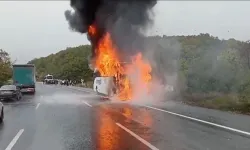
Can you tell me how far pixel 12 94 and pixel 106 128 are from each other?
19274mm

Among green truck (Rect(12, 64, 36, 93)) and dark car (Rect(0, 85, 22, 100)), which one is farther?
green truck (Rect(12, 64, 36, 93))

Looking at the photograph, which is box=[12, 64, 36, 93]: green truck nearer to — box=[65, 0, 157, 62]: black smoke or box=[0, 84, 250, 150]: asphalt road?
box=[65, 0, 157, 62]: black smoke

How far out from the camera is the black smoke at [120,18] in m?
31.4

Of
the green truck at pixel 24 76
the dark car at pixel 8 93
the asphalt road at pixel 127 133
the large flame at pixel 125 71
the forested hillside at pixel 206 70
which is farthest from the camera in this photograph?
the green truck at pixel 24 76

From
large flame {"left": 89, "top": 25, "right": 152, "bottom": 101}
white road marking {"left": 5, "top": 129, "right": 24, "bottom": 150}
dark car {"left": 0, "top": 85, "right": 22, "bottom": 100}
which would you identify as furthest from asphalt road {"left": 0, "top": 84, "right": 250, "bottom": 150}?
dark car {"left": 0, "top": 85, "right": 22, "bottom": 100}

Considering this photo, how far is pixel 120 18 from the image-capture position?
3256cm

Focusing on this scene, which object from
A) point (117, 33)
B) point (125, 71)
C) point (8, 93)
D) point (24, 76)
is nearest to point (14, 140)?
point (125, 71)

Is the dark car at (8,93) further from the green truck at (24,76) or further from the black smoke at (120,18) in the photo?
the green truck at (24,76)

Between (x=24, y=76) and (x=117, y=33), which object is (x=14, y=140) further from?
(x=24, y=76)

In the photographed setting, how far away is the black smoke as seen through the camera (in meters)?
31.4

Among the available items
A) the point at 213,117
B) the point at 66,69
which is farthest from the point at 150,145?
the point at 66,69

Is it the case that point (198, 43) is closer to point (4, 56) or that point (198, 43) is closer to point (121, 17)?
point (121, 17)

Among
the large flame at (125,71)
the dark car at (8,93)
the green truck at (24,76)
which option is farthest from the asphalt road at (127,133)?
the green truck at (24,76)

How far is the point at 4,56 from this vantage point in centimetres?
7675
